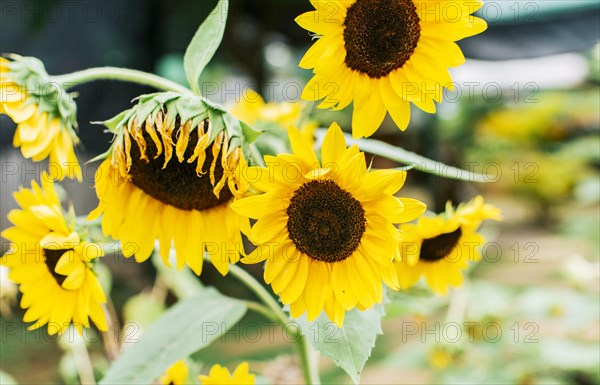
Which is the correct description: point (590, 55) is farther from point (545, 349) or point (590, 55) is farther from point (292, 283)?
point (292, 283)

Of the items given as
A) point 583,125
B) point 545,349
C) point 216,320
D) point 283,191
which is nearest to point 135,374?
point 216,320

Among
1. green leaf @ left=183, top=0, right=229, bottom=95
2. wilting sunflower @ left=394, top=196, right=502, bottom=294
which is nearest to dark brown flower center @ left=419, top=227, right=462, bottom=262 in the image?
wilting sunflower @ left=394, top=196, right=502, bottom=294

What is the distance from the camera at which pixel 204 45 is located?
39 centimetres

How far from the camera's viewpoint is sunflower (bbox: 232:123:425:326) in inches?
13.2

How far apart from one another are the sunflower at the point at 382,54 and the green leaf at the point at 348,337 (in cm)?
12

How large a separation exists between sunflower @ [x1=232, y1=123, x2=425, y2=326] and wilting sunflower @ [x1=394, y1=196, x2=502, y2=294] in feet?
0.37

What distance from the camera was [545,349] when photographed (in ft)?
3.95

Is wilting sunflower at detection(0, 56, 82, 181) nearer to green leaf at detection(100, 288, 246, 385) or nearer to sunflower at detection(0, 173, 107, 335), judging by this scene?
sunflower at detection(0, 173, 107, 335)

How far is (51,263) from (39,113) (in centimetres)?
11

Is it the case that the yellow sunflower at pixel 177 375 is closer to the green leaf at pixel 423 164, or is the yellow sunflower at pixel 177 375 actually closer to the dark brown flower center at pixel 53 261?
the dark brown flower center at pixel 53 261

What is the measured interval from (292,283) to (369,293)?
0.15 feet

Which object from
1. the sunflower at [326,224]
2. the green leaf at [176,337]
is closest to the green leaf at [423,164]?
the sunflower at [326,224]

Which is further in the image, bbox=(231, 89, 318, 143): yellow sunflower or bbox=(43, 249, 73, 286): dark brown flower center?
bbox=(231, 89, 318, 143): yellow sunflower

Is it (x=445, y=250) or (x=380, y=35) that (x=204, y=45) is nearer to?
(x=380, y=35)
